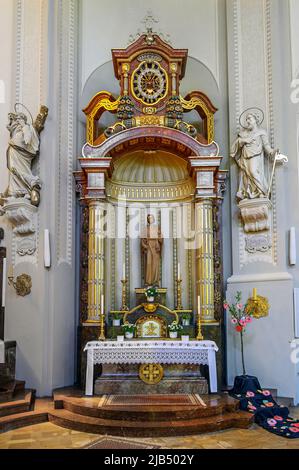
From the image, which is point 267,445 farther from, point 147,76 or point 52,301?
point 147,76

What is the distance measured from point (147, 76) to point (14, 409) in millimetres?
5871

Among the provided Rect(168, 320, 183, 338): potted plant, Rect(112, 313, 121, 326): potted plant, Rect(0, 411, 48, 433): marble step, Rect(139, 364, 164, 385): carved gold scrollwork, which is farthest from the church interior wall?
Rect(139, 364, 164, 385): carved gold scrollwork

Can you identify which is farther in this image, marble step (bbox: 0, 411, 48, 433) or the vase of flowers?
the vase of flowers

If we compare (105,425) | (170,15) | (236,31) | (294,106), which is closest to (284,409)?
(105,425)

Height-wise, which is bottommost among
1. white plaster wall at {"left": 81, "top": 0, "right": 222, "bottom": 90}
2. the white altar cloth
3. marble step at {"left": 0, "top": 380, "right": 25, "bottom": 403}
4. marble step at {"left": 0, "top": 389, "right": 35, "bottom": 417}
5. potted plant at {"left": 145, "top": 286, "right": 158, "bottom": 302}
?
marble step at {"left": 0, "top": 389, "right": 35, "bottom": 417}

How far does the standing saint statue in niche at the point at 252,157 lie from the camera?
820 cm

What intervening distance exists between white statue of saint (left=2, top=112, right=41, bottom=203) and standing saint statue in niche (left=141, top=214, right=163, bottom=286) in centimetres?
210

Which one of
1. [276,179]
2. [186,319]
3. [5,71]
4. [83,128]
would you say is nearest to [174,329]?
[186,319]

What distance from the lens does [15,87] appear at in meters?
8.66

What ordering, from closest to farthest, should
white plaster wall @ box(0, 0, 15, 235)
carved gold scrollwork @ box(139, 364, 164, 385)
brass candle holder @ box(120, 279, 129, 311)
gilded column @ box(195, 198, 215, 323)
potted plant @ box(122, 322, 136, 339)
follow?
1. carved gold scrollwork @ box(139, 364, 164, 385)
2. potted plant @ box(122, 322, 136, 339)
3. gilded column @ box(195, 198, 215, 323)
4. white plaster wall @ box(0, 0, 15, 235)
5. brass candle holder @ box(120, 279, 129, 311)

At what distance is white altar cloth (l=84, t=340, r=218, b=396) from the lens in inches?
292

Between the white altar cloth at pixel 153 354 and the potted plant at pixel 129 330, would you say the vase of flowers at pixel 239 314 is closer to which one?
the white altar cloth at pixel 153 354

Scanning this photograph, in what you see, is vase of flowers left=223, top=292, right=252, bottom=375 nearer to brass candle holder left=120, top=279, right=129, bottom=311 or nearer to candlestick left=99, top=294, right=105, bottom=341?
brass candle holder left=120, top=279, right=129, bottom=311

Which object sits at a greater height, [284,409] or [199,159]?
[199,159]
